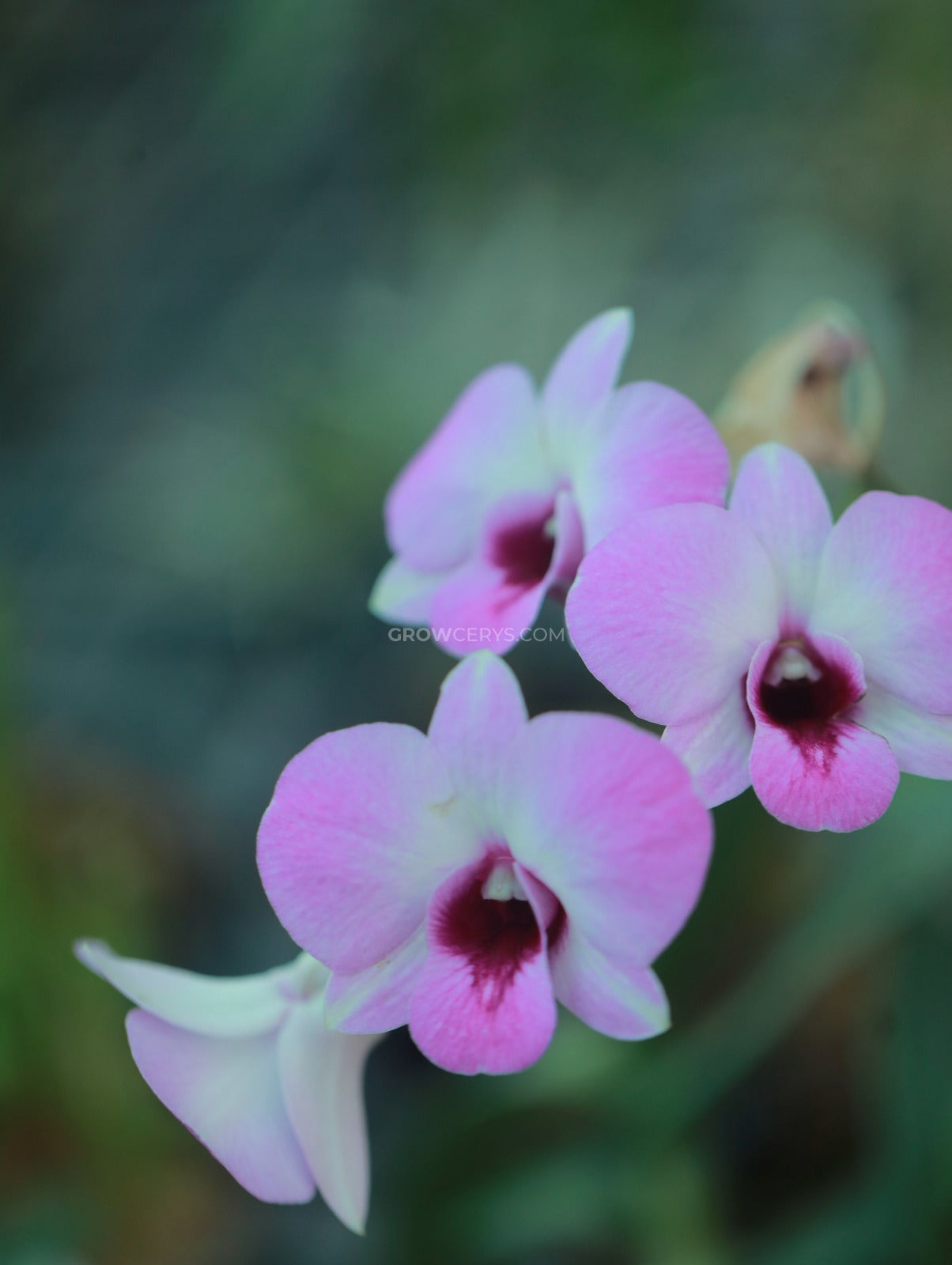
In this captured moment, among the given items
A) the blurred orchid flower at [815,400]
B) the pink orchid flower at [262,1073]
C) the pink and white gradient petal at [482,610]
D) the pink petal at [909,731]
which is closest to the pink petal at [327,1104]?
the pink orchid flower at [262,1073]

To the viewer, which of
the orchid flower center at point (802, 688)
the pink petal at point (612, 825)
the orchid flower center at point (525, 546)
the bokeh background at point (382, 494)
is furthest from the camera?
the bokeh background at point (382, 494)

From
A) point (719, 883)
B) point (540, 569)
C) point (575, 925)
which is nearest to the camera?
point (575, 925)

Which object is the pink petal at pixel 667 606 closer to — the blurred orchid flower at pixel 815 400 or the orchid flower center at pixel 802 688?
the orchid flower center at pixel 802 688

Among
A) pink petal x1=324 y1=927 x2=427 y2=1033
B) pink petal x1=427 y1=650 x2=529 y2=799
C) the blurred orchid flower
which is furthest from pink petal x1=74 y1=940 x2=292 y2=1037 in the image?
the blurred orchid flower

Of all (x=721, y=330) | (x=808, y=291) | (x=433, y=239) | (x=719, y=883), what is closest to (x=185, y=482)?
(x=433, y=239)

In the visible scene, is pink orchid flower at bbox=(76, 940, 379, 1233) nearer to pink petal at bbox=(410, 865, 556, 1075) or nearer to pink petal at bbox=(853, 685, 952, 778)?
pink petal at bbox=(410, 865, 556, 1075)

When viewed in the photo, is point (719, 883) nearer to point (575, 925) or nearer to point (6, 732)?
point (575, 925)
